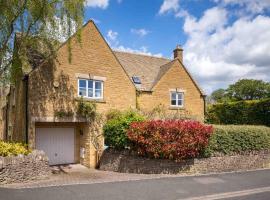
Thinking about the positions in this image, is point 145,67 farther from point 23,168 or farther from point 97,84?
point 23,168

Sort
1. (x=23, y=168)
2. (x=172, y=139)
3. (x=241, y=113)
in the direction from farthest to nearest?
(x=241, y=113)
(x=172, y=139)
(x=23, y=168)

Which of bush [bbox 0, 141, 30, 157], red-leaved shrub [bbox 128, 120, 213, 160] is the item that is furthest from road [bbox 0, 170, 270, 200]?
bush [bbox 0, 141, 30, 157]

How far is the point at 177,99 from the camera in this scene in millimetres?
25641

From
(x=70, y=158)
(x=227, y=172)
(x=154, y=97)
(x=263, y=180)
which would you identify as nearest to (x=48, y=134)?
(x=70, y=158)

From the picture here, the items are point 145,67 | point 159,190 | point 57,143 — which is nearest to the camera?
point 159,190

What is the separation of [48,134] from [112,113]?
4.24 meters

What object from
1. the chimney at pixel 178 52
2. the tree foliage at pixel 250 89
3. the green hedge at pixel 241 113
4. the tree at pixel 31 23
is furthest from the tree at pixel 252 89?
the tree at pixel 31 23

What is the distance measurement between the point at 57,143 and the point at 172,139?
812 centimetres

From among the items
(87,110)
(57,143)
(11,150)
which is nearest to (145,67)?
(87,110)

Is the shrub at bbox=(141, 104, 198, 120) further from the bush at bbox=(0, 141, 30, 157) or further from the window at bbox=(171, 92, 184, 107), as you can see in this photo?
the bush at bbox=(0, 141, 30, 157)

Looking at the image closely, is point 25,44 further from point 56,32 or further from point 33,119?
point 33,119

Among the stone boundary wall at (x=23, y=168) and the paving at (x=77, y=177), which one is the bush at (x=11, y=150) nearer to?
the stone boundary wall at (x=23, y=168)

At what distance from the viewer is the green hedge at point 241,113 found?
25219mm

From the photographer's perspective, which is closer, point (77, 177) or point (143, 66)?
point (77, 177)
